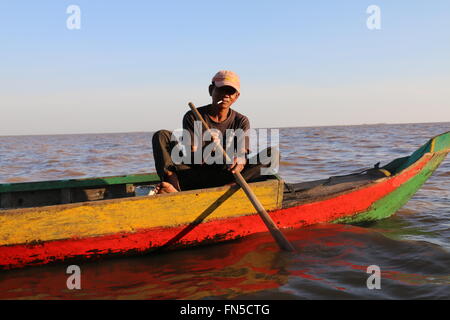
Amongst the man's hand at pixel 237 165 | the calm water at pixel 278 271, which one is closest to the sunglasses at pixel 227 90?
the man's hand at pixel 237 165

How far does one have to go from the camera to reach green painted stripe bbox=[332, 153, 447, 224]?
4738 millimetres

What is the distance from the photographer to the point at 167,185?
12.4ft

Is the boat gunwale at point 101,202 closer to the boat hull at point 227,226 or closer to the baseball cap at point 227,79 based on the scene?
the boat hull at point 227,226

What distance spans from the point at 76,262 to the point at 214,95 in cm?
202

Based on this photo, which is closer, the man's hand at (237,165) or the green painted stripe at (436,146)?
the man's hand at (237,165)

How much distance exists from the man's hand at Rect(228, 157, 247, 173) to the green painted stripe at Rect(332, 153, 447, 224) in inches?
57.1

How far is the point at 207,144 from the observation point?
159 inches

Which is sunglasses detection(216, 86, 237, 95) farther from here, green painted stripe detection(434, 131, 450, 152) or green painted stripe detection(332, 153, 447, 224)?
green painted stripe detection(434, 131, 450, 152)

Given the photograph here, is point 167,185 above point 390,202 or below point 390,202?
above

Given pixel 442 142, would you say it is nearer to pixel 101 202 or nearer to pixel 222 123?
pixel 222 123

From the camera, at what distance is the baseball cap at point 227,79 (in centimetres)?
376
